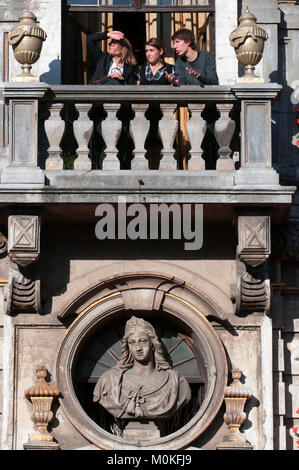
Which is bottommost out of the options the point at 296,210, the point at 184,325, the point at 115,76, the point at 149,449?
the point at 149,449

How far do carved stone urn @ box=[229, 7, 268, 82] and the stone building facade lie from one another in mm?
215

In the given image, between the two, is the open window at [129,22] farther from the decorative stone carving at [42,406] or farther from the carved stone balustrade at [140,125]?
the decorative stone carving at [42,406]

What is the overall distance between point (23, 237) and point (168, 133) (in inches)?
76.4

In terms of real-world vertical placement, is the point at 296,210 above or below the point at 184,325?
above

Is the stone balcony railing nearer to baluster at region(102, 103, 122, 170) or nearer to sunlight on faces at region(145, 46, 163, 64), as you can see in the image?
baluster at region(102, 103, 122, 170)

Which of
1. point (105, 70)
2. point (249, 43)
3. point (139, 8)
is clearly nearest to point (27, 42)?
point (105, 70)

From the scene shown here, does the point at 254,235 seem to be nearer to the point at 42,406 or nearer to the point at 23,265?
the point at 23,265

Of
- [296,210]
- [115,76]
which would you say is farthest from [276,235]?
[115,76]

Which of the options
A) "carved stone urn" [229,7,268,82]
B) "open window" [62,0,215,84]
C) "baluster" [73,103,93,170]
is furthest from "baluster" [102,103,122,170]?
"open window" [62,0,215,84]

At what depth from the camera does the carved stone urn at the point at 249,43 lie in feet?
69.0

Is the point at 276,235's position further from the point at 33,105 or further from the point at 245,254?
the point at 33,105

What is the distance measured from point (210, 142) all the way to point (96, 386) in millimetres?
3018

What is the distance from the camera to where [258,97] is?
21.0m

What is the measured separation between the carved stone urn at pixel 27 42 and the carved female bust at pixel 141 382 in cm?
293
